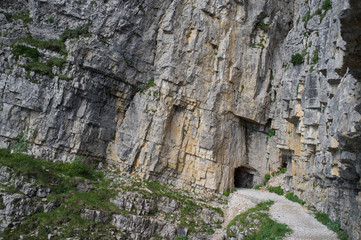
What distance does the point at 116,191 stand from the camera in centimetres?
2139

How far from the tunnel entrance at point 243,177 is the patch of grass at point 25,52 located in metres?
21.9

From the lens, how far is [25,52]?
922 inches

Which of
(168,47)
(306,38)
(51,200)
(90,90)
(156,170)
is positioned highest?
(306,38)

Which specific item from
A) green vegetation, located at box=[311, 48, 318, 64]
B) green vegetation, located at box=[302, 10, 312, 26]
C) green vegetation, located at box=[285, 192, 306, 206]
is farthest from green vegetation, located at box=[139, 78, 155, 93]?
green vegetation, located at box=[285, 192, 306, 206]

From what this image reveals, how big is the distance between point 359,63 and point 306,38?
19007mm

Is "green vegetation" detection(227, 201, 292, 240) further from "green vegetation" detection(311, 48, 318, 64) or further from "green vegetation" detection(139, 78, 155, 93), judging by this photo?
"green vegetation" detection(139, 78, 155, 93)

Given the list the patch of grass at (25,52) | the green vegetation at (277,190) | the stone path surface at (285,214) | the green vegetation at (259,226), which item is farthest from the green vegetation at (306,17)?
the patch of grass at (25,52)

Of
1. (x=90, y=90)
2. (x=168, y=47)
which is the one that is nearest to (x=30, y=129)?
(x=90, y=90)

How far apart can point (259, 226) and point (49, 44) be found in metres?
21.6

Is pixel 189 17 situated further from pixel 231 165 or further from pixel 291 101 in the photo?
pixel 231 165

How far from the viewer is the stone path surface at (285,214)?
1553cm

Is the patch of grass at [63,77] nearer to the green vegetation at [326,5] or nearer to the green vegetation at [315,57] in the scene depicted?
the green vegetation at [315,57]

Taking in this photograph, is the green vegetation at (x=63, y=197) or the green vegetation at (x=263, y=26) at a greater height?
the green vegetation at (x=263, y=26)

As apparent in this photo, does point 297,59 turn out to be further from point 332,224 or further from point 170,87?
point 332,224
